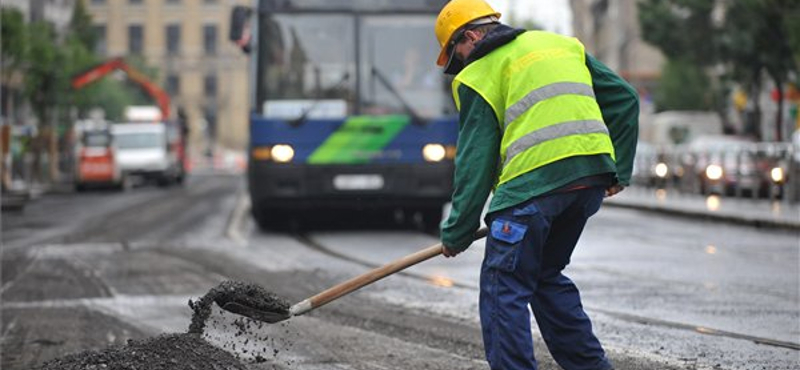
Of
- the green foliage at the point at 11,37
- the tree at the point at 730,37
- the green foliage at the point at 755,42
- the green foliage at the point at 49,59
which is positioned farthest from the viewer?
the tree at the point at 730,37

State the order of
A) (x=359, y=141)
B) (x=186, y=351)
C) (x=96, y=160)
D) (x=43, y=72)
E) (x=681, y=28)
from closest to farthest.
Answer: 1. (x=186, y=351)
2. (x=359, y=141)
3. (x=43, y=72)
4. (x=96, y=160)
5. (x=681, y=28)

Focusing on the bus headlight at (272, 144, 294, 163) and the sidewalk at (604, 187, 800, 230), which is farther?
the sidewalk at (604, 187, 800, 230)

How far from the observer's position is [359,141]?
17.9 meters

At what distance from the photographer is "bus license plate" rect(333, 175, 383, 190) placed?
17922mm

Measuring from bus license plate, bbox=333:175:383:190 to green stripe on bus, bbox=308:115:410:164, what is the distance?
0.65 feet

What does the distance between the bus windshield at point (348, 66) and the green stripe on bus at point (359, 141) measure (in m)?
0.16

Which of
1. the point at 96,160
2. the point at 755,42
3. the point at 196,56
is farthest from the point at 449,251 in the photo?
the point at 196,56

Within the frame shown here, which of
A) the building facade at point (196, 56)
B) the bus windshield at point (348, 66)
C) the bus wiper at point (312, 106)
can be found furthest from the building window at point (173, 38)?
the bus wiper at point (312, 106)

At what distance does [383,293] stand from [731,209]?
16.6 metres

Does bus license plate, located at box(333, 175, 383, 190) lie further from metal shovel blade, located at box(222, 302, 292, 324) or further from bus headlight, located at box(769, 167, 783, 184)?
bus headlight, located at box(769, 167, 783, 184)

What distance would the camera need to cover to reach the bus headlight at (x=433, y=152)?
17922 millimetres

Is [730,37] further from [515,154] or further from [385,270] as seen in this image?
[515,154]

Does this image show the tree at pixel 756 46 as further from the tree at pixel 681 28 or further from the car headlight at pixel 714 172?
the car headlight at pixel 714 172

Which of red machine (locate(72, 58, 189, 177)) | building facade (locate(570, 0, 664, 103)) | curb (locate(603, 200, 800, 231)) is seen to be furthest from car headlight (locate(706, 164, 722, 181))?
building facade (locate(570, 0, 664, 103))
